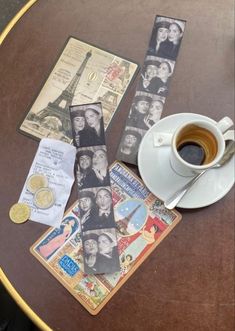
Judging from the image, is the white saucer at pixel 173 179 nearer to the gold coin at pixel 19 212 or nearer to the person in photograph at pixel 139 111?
the person in photograph at pixel 139 111

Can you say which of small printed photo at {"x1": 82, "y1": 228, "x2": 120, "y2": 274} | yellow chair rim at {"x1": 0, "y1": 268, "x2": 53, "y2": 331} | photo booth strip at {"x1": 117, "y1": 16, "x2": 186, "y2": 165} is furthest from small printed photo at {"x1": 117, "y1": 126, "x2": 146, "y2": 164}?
yellow chair rim at {"x1": 0, "y1": 268, "x2": 53, "y2": 331}

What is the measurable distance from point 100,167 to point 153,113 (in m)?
0.14

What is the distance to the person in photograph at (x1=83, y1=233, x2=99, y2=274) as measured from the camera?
702 mm

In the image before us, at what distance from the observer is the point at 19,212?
731mm

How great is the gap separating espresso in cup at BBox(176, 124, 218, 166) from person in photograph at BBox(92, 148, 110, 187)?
132mm

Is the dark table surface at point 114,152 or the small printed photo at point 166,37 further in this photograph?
the small printed photo at point 166,37

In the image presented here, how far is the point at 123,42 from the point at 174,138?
0.26 meters

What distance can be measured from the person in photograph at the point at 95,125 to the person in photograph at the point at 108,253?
0.54ft

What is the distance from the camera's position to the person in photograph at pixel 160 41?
80 centimetres

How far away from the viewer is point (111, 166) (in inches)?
29.4

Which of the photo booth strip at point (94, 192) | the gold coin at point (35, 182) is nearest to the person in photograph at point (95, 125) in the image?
the photo booth strip at point (94, 192)

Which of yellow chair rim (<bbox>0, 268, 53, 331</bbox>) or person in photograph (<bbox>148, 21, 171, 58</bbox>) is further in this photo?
person in photograph (<bbox>148, 21, 171, 58</bbox>)

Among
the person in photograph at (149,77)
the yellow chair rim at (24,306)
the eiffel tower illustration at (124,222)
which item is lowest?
the yellow chair rim at (24,306)

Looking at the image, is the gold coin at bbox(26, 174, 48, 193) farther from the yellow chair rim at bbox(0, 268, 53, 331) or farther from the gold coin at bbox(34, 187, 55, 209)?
the yellow chair rim at bbox(0, 268, 53, 331)
